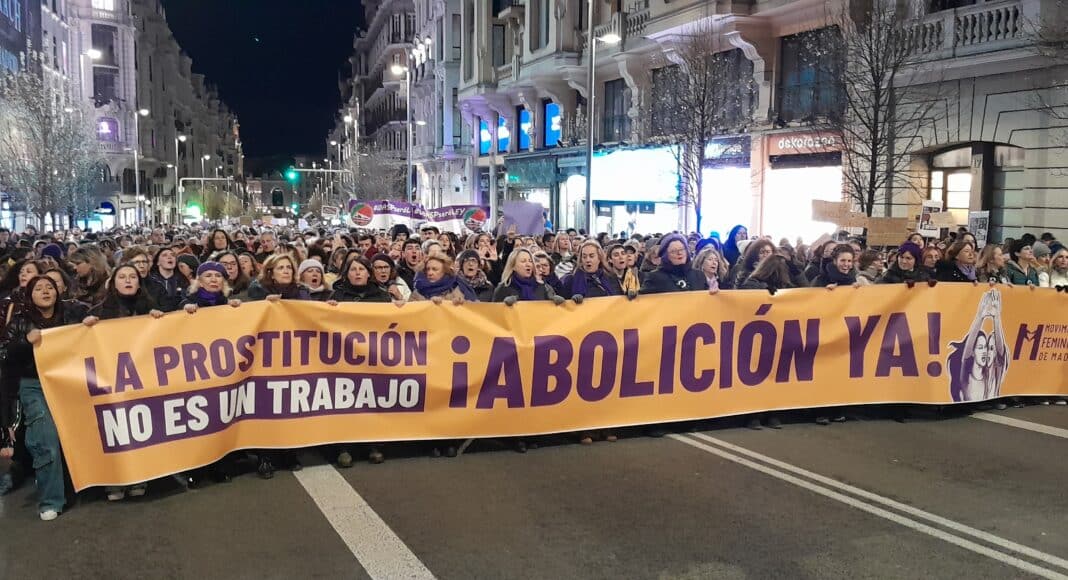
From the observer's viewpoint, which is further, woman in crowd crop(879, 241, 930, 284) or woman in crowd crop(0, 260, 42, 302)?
woman in crowd crop(879, 241, 930, 284)

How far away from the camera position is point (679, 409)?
8.39m

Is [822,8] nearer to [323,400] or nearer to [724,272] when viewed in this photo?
[724,272]

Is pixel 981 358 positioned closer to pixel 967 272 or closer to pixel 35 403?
pixel 967 272

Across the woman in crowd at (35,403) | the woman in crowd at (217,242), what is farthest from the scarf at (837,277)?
the woman in crowd at (217,242)

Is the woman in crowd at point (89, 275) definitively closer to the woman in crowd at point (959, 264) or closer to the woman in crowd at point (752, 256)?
the woman in crowd at point (752, 256)

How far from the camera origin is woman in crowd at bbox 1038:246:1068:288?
10867 millimetres

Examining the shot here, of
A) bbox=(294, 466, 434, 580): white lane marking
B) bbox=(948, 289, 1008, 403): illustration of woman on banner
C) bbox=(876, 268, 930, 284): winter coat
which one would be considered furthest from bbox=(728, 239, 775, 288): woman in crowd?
bbox=(294, 466, 434, 580): white lane marking

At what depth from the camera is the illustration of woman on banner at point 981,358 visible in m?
9.21

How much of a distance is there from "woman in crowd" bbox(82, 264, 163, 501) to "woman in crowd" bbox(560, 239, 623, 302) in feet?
12.9

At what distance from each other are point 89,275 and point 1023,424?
8.81 meters

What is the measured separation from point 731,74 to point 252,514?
2229 centimetres

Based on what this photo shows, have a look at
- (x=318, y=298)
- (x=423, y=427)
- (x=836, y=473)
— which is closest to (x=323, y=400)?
(x=423, y=427)

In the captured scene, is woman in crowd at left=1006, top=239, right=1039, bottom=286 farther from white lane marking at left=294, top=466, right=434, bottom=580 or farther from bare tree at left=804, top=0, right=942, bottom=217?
white lane marking at left=294, top=466, right=434, bottom=580

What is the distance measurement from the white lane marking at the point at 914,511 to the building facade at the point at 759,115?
1156 centimetres
